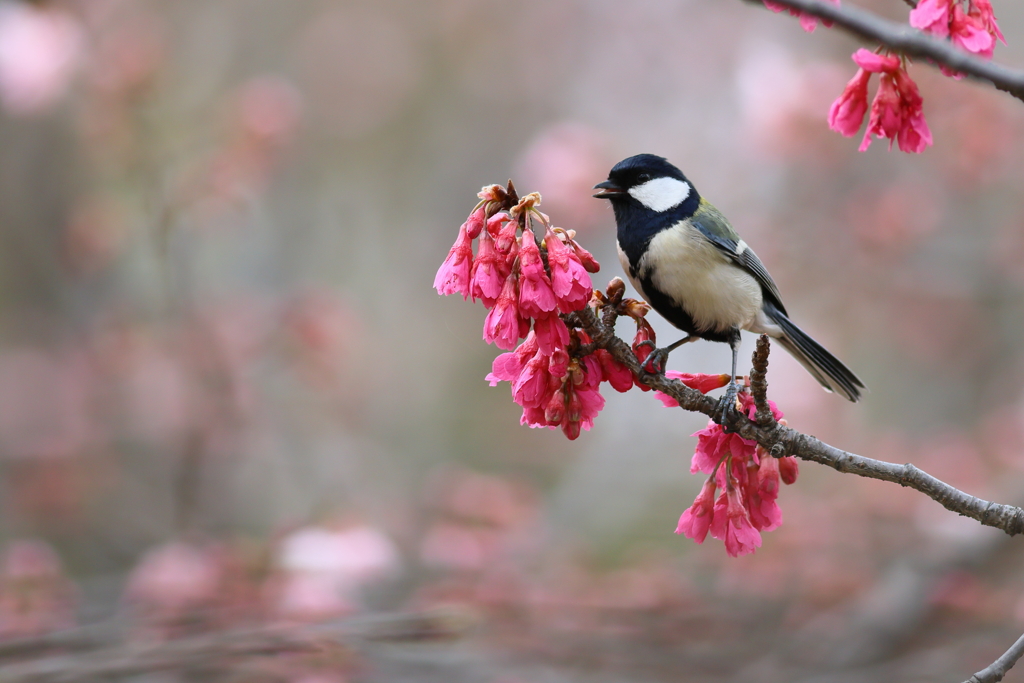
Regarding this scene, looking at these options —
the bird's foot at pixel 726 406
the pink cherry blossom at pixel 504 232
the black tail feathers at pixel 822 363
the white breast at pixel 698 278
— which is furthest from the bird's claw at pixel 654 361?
the black tail feathers at pixel 822 363

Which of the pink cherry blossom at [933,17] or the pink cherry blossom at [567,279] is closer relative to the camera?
the pink cherry blossom at [933,17]

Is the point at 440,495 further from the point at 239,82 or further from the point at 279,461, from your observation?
the point at 239,82

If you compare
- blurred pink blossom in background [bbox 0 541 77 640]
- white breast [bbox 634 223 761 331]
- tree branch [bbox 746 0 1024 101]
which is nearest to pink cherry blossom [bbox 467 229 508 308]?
tree branch [bbox 746 0 1024 101]

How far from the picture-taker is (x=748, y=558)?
4.50m

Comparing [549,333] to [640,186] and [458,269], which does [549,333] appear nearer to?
[458,269]

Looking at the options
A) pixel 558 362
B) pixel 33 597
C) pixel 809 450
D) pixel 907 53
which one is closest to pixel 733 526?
pixel 809 450

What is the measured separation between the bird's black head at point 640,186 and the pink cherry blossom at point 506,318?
2.68 feet

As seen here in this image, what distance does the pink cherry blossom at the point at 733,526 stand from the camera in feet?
5.18

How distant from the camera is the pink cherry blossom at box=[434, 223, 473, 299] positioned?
4.99 ft

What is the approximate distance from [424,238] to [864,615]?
4829mm

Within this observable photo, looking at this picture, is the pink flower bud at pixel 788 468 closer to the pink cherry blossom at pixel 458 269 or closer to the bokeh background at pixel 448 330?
the pink cherry blossom at pixel 458 269

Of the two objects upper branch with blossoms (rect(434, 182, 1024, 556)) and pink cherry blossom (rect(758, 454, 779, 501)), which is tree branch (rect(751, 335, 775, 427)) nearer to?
upper branch with blossoms (rect(434, 182, 1024, 556))

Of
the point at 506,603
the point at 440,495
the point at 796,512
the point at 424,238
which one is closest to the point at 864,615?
the point at 796,512

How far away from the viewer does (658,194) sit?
7.57 ft
